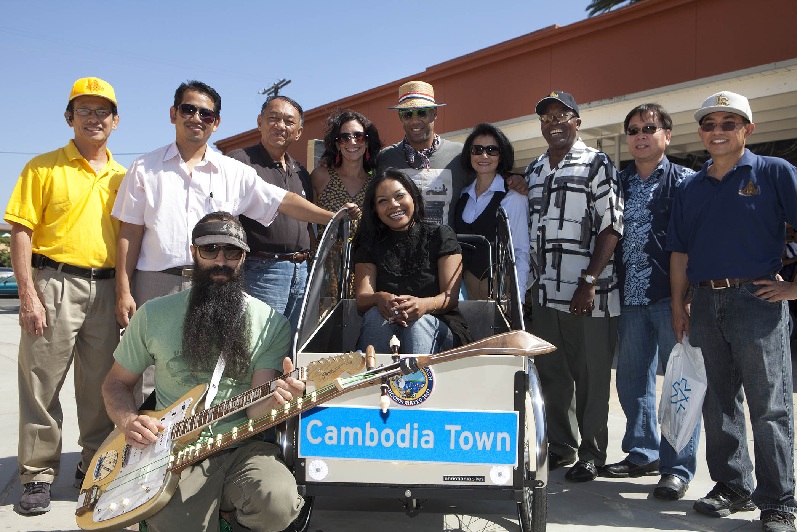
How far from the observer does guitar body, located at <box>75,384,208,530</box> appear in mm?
2641

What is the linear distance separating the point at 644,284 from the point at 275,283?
227 cm

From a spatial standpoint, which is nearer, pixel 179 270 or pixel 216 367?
pixel 216 367

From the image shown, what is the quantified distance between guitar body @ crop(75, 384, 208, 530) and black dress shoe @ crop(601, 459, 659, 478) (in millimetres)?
2694

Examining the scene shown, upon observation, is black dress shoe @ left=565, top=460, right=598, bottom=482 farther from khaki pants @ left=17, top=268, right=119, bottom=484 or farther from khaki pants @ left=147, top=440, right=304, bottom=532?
khaki pants @ left=17, top=268, right=119, bottom=484

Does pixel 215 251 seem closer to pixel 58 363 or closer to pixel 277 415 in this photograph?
pixel 277 415

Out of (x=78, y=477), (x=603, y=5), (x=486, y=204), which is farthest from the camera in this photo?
(x=603, y=5)

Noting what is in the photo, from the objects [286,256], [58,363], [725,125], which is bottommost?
[58,363]

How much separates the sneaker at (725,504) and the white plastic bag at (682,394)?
0.96 feet

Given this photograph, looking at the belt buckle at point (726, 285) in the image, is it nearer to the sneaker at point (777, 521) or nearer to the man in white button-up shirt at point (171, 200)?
the sneaker at point (777, 521)

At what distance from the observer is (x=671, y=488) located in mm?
4008

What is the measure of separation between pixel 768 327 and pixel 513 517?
5.34 ft

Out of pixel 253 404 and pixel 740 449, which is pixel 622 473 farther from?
pixel 253 404

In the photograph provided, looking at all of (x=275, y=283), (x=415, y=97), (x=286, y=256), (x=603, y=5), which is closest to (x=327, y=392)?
(x=275, y=283)

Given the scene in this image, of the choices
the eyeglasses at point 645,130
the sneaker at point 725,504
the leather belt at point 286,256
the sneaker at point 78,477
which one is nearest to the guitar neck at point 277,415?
the sneaker at point 78,477
